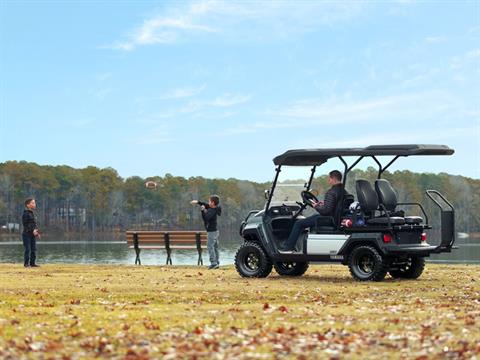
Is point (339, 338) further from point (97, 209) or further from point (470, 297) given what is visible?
point (97, 209)

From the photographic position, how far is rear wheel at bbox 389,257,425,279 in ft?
69.0

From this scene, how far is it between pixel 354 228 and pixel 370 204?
61cm

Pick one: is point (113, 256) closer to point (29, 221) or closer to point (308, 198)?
point (29, 221)

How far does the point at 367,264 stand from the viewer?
20312mm

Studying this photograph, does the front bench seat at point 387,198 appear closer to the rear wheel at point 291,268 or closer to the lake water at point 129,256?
the rear wheel at point 291,268

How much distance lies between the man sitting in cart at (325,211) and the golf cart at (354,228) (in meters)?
0.08

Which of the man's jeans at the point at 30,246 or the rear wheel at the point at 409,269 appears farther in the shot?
the man's jeans at the point at 30,246

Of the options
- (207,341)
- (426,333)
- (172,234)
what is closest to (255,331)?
(207,341)

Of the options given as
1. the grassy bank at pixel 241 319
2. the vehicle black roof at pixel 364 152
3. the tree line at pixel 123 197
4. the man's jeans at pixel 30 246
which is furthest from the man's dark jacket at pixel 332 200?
the tree line at pixel 123 197

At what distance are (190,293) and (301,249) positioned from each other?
13.8 ft

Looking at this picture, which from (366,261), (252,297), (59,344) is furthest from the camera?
(366,261)

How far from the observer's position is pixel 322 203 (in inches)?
813

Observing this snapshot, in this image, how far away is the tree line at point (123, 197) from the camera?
17700cm

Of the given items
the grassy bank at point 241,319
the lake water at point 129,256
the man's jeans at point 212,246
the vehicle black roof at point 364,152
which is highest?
the vehicle black roof at point 364,152
